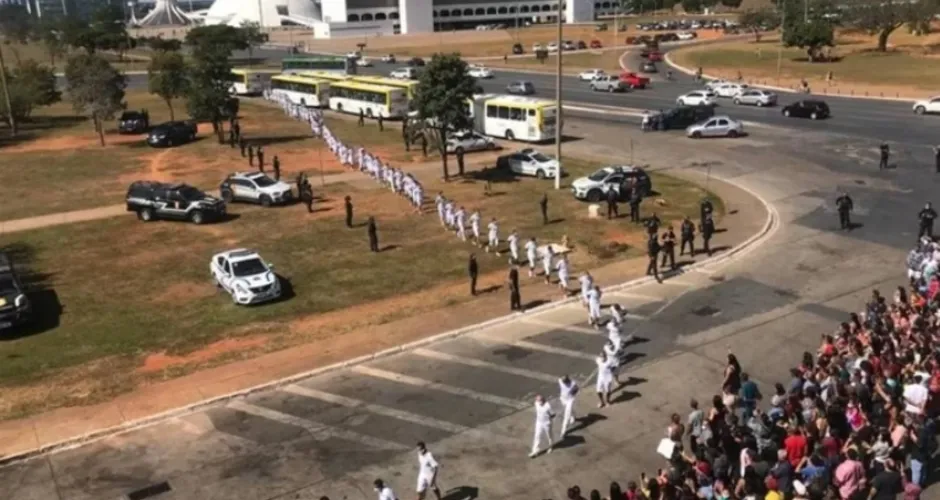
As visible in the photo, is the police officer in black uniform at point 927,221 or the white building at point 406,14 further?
the white building at point 406,14

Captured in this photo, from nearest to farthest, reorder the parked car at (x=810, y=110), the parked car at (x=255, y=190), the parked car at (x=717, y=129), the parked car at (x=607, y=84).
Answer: the parked car at (x=255, y=190), the parked car at (x=717, y=129), the parked car at (x=810, y=110), the parked car at (x=607, y=84)

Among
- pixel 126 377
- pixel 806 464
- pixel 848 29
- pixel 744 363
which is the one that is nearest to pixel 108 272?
pixel 126 377

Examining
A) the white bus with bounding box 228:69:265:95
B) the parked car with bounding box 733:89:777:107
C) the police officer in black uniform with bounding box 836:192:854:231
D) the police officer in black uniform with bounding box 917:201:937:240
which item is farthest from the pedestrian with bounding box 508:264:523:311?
the white bus with bounding box 228:69:265:95

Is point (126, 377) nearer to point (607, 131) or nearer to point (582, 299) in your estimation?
point (582, 299)

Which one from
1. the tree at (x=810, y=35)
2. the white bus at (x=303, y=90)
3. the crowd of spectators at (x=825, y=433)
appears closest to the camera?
the crowd of spectators at (x=825, y=433)

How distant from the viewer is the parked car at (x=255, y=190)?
36.4 m

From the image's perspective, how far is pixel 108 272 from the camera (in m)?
28.6

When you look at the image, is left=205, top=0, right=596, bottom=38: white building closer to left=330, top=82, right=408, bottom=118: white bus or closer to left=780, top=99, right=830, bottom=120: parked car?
left=330, top=82, right=408, bottom=118: white bus

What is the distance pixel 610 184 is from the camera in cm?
3469

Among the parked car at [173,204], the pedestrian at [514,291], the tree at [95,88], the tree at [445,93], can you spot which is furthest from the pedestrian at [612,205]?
the tree at [95,88]

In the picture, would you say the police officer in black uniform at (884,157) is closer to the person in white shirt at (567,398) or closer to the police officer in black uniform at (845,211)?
the police officer in black uniform at (845,211)

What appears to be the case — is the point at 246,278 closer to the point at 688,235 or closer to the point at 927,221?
the point at 688,235

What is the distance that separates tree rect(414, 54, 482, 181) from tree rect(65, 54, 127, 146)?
25.8 m

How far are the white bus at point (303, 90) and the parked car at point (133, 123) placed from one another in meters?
12.9
